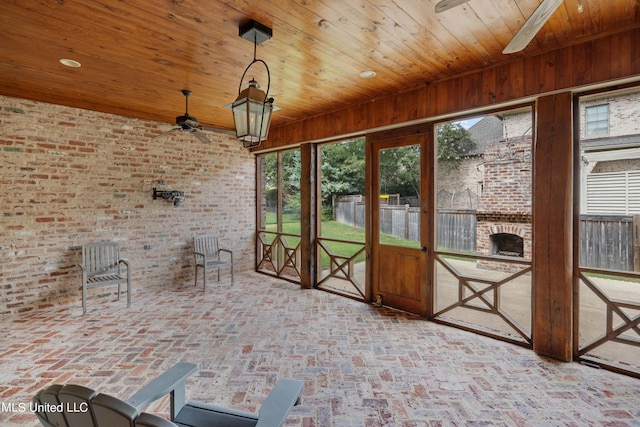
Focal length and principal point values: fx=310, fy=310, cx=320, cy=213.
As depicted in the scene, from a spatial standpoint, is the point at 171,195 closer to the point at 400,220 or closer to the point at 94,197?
the point at 94,197

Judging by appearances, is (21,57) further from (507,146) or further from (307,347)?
(507,146)

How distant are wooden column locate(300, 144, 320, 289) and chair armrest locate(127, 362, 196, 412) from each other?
3.49 meters

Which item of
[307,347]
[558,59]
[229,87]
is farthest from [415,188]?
[229,87]

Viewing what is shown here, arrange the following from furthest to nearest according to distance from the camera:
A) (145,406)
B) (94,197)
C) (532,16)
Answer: (94,197) < (532,16) < (145,406)

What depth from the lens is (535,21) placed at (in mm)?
1535

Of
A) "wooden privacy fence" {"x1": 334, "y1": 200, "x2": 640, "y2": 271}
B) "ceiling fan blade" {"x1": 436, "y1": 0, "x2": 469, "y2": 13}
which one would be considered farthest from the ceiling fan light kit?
"wooden privacy fence" {"x1": 334, "y1": 200, "x2": 640, "y2": 271}

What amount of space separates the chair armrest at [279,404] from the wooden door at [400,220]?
2.69 metres

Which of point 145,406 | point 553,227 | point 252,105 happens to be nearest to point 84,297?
point 145,406

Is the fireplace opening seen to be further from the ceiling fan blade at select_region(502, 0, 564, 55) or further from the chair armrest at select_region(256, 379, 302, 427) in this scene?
the chair armrest at select_region(256, 379, 302, 427)

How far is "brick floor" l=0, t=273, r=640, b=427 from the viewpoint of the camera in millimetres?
2170

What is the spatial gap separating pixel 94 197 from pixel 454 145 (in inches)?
291

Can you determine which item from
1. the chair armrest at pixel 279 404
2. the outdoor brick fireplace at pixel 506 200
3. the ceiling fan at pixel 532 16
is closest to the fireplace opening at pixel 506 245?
the outdoor brick fireplace at pixel 506 200

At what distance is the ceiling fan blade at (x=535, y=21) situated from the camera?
1453 millimetres

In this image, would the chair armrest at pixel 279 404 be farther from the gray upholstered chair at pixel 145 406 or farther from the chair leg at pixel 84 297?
the chair leg at pixel 84 297
